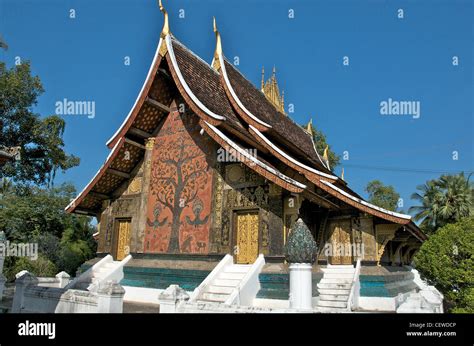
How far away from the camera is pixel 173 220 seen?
38.3ft

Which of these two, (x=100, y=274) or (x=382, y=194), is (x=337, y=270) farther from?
(x=382, y=194)

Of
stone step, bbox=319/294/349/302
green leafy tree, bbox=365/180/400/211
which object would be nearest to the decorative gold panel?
stone step, bbox=319/294/349/302

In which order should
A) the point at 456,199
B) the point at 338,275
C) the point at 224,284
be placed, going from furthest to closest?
1. the point at 456,199
2. the point at 338,275
3. the point at 224,284

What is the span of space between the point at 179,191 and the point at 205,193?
990 mm

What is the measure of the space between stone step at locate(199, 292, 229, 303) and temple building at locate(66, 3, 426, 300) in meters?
1.15

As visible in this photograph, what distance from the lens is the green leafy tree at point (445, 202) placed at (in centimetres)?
2233

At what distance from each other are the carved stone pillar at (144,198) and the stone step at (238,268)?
337cm

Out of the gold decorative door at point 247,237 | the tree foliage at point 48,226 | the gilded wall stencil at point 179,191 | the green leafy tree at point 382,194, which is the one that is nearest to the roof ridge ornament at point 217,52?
the gilded wall stencil at point 179,191

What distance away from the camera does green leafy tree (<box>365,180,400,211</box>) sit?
1585 inches

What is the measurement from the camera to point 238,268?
9.98 meters

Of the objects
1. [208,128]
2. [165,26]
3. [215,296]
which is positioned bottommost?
[215,296]

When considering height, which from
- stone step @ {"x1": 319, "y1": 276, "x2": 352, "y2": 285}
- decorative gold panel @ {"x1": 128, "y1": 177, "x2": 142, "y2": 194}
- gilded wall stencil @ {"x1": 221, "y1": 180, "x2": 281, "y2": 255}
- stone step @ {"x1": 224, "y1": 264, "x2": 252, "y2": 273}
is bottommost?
stone step @ {"x1": 319, "y1": 276, "x2": 352, "y2": 285}

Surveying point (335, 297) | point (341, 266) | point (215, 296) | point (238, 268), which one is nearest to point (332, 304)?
point (335, 297)

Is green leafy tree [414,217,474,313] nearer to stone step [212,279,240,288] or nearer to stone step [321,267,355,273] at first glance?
stone step [321,267,355,273]
